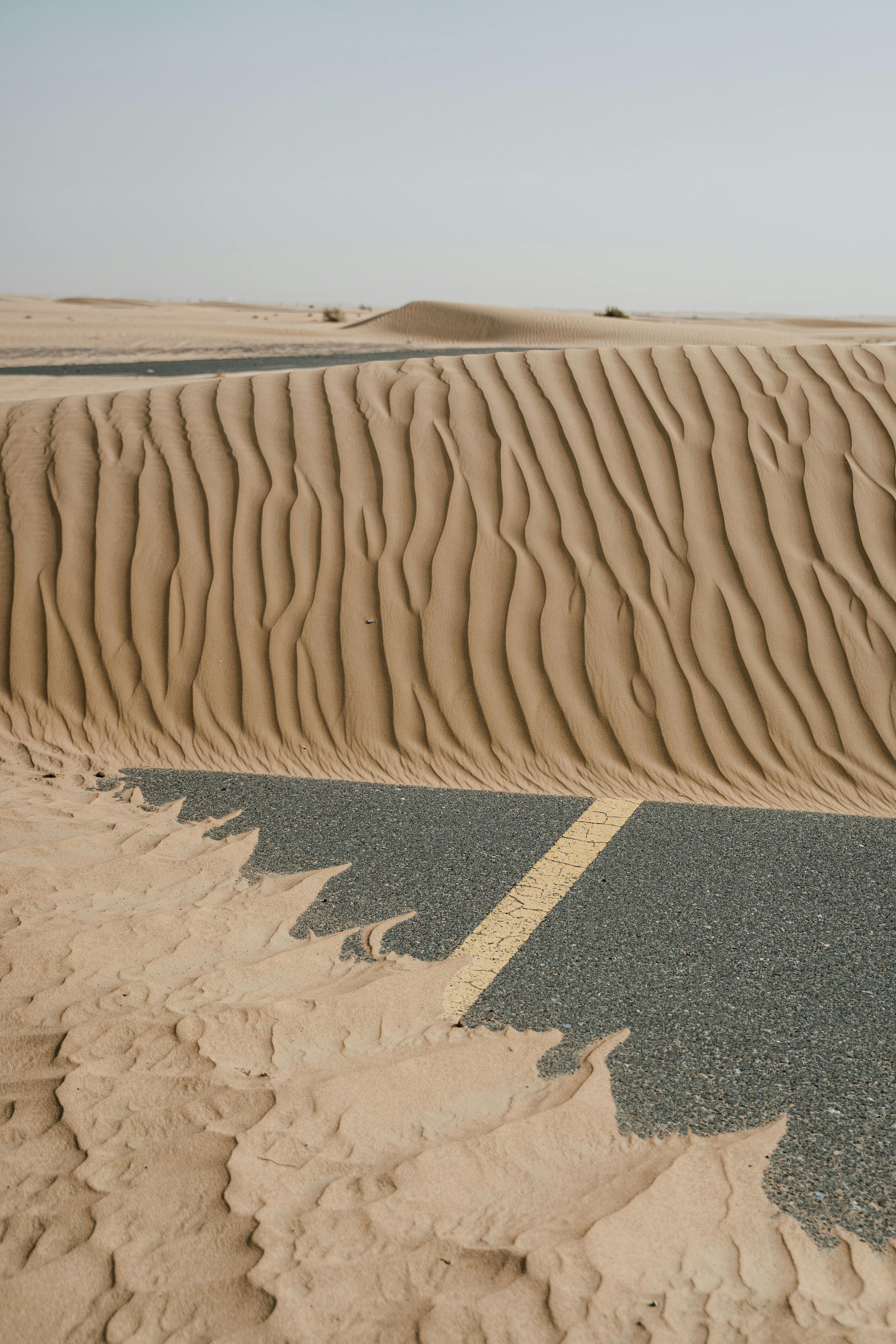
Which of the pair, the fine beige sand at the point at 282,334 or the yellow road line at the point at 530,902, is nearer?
the yellow road line at the point at 530,902

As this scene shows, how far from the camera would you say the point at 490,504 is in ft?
16.7

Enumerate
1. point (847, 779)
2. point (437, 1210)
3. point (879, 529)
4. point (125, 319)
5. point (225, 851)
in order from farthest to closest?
1. point (125, 319)
2. point (879, 529)
3. point (847, 779)
4. point (225, 851)
5. point (437, 1210)

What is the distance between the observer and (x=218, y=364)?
1844cm

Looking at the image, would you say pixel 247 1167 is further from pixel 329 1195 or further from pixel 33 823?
pixel 33 823

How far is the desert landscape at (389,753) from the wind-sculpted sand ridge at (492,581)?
0.07ft

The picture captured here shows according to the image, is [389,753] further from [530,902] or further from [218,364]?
[218,364]

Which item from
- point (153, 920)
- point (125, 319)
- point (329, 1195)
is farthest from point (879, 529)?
point (125, 319)

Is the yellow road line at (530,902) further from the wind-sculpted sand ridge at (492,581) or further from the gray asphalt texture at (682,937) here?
the wind-sculpted sand ridge at (492,581)

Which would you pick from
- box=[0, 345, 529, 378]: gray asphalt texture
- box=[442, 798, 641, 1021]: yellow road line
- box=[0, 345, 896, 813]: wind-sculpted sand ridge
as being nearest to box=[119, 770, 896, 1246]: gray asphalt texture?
box=[442, 798, 641, 1021]: yellow road line

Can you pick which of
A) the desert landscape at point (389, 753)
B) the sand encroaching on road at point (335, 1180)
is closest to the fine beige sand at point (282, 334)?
the desert landscape at point (389, 753)

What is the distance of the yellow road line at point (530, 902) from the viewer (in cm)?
271

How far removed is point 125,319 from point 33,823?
29.7 meters

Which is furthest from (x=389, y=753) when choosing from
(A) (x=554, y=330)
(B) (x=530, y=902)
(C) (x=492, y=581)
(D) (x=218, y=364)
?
(A) (x=554, y=330)

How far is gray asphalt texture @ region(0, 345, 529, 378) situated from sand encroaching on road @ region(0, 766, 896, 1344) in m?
13.6
